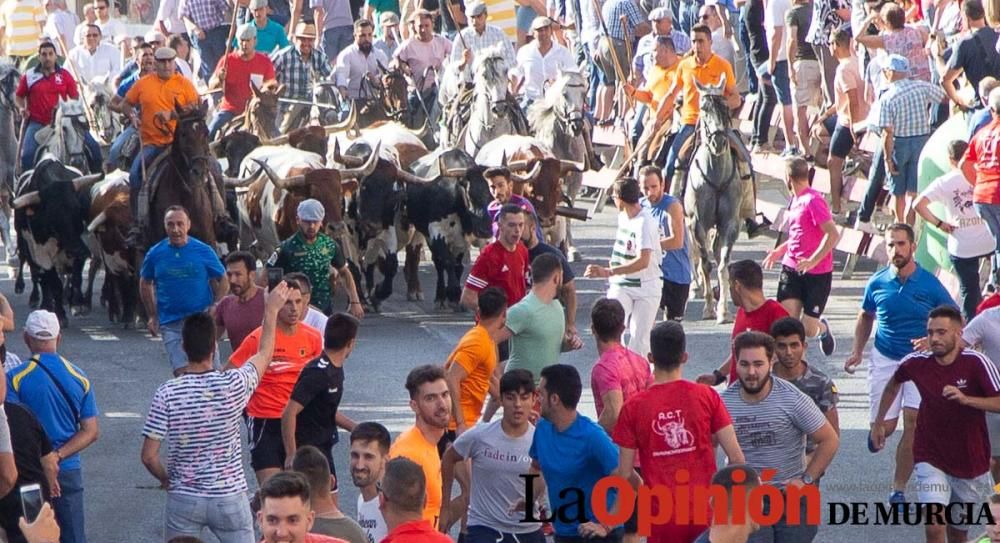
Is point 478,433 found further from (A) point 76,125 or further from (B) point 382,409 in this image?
(A) point 76,125

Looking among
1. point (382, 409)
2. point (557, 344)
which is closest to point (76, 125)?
point (382, 409)

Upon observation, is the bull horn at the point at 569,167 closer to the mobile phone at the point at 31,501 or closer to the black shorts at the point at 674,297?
the black shorts at the point at 674,297

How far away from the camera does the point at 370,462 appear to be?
9617mm

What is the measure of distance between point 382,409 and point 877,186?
714 cm

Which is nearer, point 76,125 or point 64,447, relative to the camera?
point 64,447

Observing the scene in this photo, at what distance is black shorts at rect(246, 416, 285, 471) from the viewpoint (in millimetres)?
11484

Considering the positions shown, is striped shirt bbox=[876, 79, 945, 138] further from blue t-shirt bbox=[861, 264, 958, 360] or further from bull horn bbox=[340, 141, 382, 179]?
blue t-shirt bbox=[861, 264, 958, 360]

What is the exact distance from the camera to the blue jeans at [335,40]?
98.9 ft

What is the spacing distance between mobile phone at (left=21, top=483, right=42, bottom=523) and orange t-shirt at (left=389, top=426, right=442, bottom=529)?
5.56 ft

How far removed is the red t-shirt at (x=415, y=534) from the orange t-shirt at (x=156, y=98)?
11223 millimetres

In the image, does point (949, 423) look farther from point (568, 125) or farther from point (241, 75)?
point (241, 75)

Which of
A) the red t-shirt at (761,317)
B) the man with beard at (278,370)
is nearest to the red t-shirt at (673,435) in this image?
the red t-shirt at (761,317)

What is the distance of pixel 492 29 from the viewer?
87.0 ft

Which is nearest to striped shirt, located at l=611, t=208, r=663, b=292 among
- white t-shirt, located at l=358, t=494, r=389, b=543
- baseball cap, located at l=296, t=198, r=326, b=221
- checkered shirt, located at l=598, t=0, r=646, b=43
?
baseball cap, located at l=296, t=198, r=326, b=221
